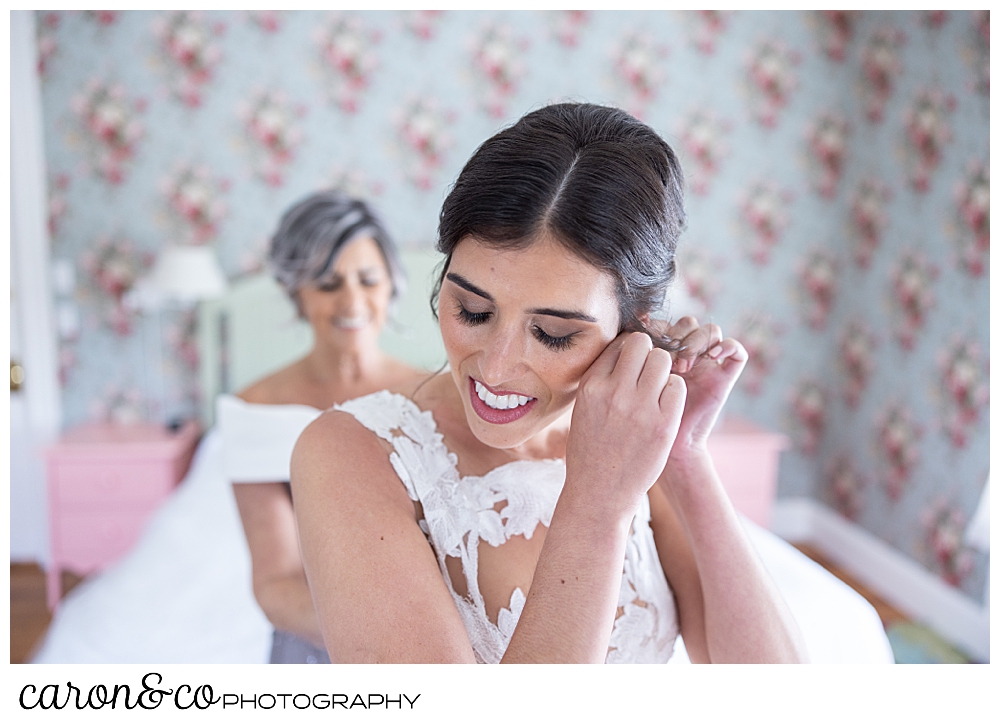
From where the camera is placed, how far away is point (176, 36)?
2502 millimetres

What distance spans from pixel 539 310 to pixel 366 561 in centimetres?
27

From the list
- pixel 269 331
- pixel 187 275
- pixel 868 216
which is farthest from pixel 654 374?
pixel 868 216

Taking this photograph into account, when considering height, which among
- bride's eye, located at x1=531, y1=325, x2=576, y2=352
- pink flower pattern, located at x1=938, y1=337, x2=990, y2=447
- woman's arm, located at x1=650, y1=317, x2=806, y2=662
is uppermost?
bride's eye, located at x1=531, y1=325, x2=576, y2=352

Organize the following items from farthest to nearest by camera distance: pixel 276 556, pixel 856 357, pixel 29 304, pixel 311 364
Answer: pixel 856 357 → pixel 29 304 → pixel 311 364 → pixel 276 556

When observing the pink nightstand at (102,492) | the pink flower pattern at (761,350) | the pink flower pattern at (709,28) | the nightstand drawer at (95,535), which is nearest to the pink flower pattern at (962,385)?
the pink flower pattern at (761,350)

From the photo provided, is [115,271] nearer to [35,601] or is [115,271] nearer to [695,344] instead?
[35,601]

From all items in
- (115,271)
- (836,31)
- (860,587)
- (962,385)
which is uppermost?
(836,31)

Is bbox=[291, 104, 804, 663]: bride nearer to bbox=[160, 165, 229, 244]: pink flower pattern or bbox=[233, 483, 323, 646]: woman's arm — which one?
bbox=[233, 483, 323, 646]: woman's arm

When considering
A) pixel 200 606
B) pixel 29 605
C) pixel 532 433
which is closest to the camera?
Result: pixel 532 433

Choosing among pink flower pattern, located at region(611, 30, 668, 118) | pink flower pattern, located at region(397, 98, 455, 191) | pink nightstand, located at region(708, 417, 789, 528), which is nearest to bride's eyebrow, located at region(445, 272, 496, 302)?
pink nightstand, located at region(708, 417, 789, 528)

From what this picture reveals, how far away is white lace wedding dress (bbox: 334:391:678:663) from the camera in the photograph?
0.73 metres

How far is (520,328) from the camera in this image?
2.12 feet

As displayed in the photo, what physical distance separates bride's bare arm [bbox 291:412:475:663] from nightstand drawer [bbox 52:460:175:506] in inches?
71.6

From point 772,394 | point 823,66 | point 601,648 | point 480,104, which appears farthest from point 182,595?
point 823,66
